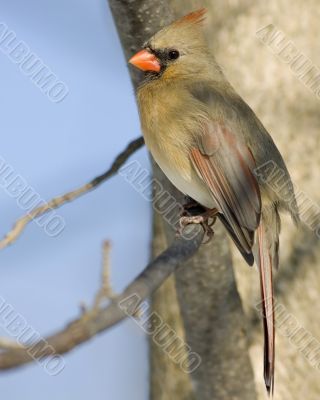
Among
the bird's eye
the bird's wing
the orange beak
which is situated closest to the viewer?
the bird's wing

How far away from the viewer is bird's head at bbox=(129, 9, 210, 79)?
284 cm

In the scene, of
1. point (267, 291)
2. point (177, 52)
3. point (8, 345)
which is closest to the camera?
point (8, 345)

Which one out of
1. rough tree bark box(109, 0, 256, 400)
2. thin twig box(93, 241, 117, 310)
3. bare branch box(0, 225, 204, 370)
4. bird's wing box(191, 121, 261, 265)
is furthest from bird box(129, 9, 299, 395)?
thin twig box(93, 241, 117, 310)

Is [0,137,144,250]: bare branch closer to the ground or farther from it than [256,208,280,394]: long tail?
farther from it

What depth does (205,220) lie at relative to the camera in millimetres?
2734

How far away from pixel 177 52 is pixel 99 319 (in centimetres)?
176

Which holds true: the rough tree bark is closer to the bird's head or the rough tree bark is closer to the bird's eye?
the bird's head

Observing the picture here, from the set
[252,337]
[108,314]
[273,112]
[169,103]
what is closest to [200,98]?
[169,103]

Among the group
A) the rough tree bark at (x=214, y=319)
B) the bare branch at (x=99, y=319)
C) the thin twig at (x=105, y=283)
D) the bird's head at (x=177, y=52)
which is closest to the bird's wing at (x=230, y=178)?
the rough tree bark at (x=214, y=319)

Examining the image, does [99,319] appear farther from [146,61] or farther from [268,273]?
[146,61]

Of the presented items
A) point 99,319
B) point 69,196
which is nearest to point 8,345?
point 99,319

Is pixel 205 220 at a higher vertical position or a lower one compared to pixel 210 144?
lower

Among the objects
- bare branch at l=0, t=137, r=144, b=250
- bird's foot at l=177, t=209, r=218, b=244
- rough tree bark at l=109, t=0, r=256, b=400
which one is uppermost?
bare branch at l=0, t=137, r=144, b=250

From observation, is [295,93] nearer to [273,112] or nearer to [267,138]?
[273,112]
